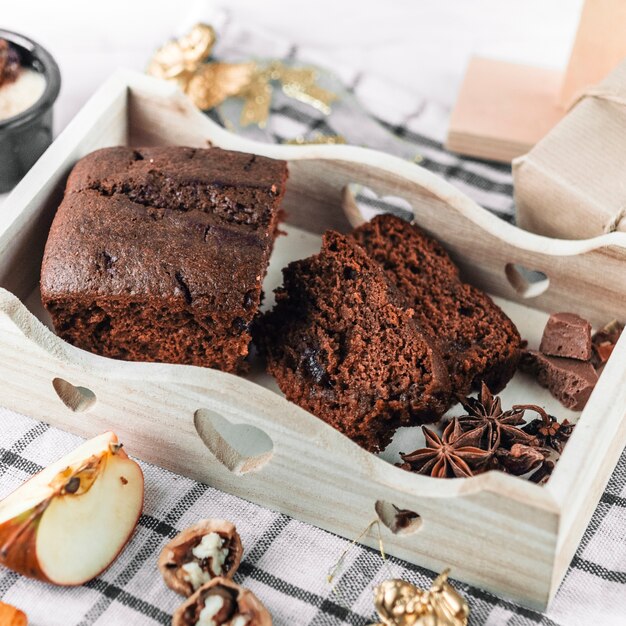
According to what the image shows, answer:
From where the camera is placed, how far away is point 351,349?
268cm

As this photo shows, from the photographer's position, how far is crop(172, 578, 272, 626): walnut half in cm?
226

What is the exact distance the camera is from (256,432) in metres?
2.76

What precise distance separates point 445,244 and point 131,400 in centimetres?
108

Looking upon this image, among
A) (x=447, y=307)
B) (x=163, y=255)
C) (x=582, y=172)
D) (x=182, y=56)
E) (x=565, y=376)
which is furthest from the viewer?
(x=182, y=56)

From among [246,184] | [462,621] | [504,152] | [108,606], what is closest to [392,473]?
[462,621]

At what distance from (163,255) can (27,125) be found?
916 mm

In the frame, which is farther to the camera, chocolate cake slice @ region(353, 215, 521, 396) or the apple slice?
chocolate cake slice @ region(353, 215, 521, 396)

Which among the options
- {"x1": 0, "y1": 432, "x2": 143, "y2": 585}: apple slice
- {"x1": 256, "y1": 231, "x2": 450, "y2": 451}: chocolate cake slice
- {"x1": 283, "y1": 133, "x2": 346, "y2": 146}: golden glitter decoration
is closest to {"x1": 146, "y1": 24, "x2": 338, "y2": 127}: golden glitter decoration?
{"x1": 283, "y1": 133, "x2": 346, "y2": 146}: golden glitter decoration

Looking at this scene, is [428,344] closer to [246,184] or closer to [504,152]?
[246,184]

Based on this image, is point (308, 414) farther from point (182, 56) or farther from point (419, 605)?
point (182, 56)

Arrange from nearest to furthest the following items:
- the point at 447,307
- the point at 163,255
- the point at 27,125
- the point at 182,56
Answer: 1. the point at 163,255
2. the point at 447,307
3. the point at 27,125
4. the point at 182,56

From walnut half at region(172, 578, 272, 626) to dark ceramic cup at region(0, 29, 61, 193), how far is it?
1669 mm

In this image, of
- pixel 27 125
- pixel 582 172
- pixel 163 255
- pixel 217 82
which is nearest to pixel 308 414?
pixel 163 255

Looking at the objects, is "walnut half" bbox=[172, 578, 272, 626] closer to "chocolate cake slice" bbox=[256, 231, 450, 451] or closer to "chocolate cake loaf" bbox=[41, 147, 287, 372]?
"chocolate cake slice" bbox=[256, 231, 450, 451]
